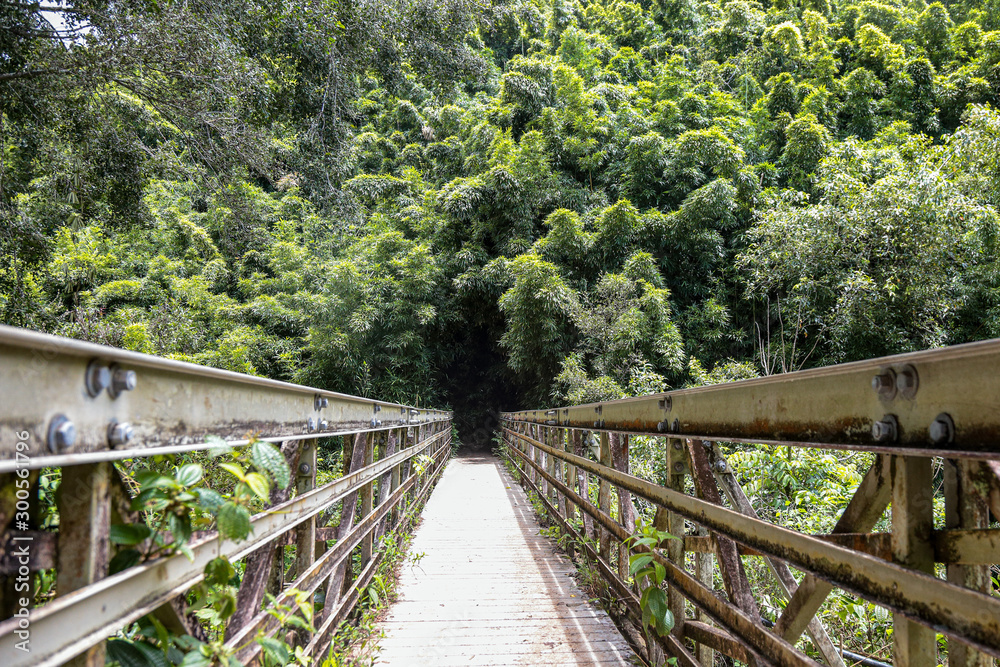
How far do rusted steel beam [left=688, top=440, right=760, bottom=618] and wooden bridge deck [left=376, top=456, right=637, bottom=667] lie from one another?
0.89 m

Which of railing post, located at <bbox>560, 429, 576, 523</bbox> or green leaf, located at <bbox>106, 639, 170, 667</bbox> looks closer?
green leaf, located at <bbox>106, 639, 170, 667</bbox>

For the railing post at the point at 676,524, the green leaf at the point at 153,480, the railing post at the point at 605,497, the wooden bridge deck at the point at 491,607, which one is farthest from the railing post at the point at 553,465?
the green leaf at the point at 153,480

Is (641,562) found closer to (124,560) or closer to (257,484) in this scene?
(257,484)

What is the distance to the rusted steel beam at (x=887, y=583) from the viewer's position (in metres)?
0.62

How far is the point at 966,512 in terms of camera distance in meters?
0.79

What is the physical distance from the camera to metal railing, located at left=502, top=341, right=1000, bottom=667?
0.64m

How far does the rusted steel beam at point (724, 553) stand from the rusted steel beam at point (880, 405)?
5.7 inches

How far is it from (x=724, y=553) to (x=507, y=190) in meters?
10.8

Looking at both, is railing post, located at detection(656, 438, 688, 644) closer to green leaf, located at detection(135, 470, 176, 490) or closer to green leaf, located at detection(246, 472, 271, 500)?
green leaf, located at detection(246, 472, 271, 500)

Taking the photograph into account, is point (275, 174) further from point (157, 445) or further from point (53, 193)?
point (157, 445)

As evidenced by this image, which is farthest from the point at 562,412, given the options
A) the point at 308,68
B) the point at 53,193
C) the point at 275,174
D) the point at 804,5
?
the point at 804,5

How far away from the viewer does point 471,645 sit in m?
2.15

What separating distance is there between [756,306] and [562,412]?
9278 mm

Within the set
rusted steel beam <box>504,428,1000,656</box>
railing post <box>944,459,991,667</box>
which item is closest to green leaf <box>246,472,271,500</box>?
rusted steel beam <box>504,428,1000,656</box>
